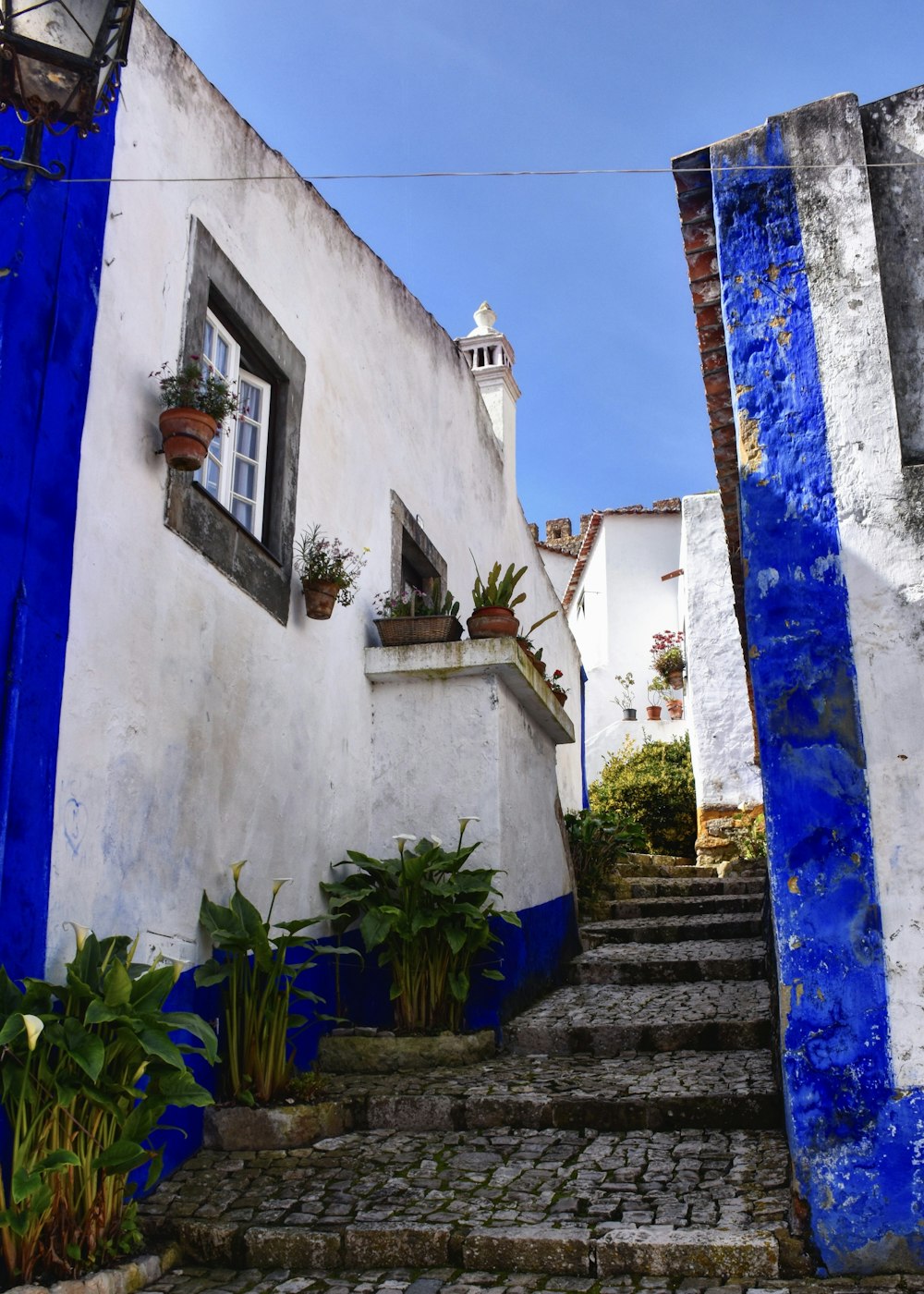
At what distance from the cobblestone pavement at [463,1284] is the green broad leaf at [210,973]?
1121 millimetres

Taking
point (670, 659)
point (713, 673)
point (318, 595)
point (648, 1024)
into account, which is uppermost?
point (670, 659)

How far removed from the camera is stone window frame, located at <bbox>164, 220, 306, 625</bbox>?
487cm

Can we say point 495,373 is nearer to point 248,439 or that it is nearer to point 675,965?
point 248,439

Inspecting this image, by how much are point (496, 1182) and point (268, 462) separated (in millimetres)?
3818

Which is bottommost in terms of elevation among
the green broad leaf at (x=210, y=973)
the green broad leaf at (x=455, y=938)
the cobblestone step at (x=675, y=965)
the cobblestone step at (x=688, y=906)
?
the cobblestone step at (x=675, y=965)

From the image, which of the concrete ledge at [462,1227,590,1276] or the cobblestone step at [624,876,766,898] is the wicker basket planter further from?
the cobblestone step at [624,876,766,898]

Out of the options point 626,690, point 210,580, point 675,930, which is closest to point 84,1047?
point 210,580

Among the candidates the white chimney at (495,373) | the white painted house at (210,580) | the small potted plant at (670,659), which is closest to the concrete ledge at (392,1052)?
the white painted house at (210,580)

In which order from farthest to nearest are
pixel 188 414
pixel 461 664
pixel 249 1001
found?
pixel 461 664, pixel 249 1001, pixel 188 414

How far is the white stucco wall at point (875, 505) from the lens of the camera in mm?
3467

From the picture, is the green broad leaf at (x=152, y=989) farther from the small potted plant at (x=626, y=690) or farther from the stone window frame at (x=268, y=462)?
the small potted plant at (x=626, y=690)

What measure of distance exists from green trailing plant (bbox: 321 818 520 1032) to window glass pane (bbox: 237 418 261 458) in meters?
2.27

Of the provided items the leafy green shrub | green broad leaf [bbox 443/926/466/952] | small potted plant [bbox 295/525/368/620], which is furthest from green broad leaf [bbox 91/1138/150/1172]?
the leafy green shrub

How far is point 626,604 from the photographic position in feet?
75.7
